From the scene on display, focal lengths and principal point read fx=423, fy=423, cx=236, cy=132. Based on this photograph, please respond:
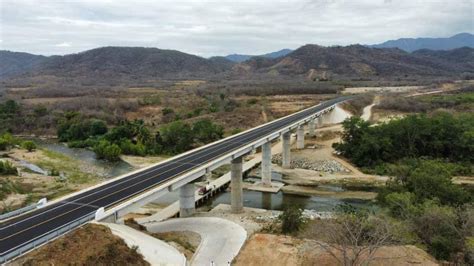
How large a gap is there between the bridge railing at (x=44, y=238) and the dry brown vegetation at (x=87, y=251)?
0.45 metres

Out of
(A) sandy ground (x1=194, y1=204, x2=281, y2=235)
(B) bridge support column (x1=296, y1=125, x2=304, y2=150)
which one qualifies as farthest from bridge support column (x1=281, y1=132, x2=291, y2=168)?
(A) sandy ground (x1=194, y1=204, x2=281, y2=235)

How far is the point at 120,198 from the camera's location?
1363 inches

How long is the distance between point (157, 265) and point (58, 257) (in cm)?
615

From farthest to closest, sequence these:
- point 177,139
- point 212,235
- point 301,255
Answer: point 177,139 → point 212,235 → point 301,255

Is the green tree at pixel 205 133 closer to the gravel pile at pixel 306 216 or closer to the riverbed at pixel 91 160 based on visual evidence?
the riverbed at pixel 91 160

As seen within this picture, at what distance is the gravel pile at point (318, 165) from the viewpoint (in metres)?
71.3

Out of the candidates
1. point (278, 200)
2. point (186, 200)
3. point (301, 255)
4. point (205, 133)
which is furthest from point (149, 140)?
point (301, 255)

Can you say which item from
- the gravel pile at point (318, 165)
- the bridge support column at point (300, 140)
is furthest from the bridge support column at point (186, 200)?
the bridge support column at point (300, 140)

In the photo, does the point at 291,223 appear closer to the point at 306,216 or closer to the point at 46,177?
the point at 306,216

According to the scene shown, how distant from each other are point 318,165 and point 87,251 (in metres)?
53.8

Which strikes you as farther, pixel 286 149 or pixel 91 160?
pixel 91 160

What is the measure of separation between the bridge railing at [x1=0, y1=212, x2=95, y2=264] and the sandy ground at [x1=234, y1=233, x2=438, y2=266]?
11.2m

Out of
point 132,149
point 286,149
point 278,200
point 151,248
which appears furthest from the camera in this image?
point 132,149

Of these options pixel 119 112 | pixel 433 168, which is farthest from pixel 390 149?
pixel 119 112
